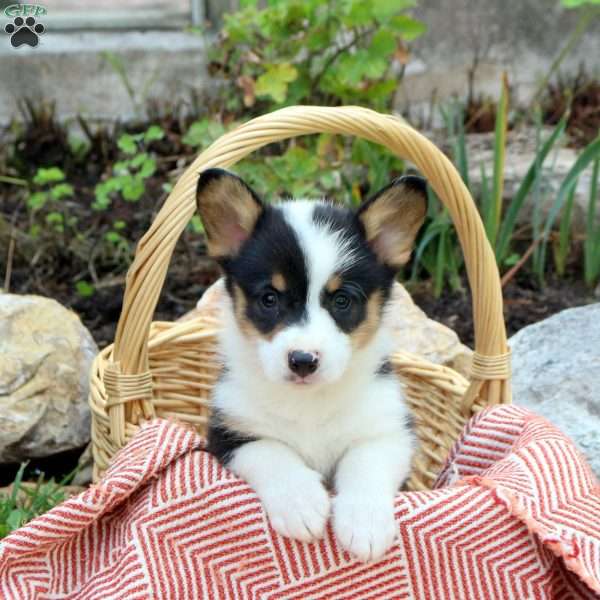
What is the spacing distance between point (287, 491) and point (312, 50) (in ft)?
9.64

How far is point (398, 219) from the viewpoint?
99.2 inches

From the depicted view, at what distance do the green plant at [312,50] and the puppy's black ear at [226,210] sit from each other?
1.84 m

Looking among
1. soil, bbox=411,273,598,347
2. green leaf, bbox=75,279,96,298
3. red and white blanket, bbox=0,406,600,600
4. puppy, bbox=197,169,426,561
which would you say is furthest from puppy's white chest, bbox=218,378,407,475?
green leaf, bbox=75,279,96,298

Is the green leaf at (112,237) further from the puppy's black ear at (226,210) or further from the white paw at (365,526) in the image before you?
the white paw at (365,526)

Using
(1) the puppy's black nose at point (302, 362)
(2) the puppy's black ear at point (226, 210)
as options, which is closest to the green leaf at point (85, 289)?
(2) the puppy's black ear at point (226, 210)

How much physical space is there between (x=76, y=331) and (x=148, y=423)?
1533mm

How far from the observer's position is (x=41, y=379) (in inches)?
146

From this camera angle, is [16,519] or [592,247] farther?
[592,247]

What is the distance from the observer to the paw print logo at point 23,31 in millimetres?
4602

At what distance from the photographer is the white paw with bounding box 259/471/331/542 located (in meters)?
2.14

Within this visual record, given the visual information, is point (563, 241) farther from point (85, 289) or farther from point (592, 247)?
point (85, 289)

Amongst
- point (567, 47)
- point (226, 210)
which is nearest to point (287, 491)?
point (226, 210)

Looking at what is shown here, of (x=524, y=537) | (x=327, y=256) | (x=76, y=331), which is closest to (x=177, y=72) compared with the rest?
(x=76, y=331)

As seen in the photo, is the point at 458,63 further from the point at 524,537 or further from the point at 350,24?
the point at 524,537
